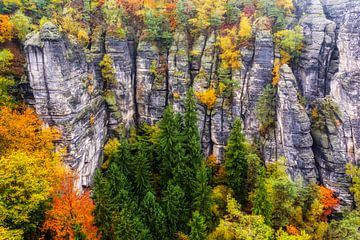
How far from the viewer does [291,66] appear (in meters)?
42.3

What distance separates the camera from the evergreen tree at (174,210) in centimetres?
3234

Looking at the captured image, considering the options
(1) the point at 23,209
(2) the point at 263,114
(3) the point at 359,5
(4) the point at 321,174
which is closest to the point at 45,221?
(1) the point at 23,209

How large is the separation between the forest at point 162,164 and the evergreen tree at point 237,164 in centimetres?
13

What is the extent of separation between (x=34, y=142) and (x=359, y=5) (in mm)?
41203

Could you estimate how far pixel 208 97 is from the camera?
42.0 m

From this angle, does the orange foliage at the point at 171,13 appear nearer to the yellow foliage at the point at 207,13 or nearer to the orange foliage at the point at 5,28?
the yellow foliage at the point at 207,13

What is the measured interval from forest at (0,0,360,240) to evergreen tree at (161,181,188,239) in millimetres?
110

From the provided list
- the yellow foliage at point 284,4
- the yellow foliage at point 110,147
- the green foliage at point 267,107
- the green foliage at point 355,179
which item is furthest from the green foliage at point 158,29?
the green foliage at point 355,179

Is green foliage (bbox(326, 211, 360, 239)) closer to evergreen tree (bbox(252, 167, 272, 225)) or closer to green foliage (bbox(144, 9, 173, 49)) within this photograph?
evergreen tree (bbox(252, 167, 272, 225))

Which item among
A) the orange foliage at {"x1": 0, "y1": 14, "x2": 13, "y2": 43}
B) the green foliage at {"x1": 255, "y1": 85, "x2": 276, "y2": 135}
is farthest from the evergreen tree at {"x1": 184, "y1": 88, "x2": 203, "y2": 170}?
the orange foliage at {"x1": 0, "y1": 14, "x2": 13, "y2": 43}

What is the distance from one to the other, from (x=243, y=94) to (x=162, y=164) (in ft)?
48.3

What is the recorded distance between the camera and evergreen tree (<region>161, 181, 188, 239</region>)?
32.3 m

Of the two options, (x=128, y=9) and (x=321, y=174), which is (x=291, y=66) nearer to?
(x=321, y=174)

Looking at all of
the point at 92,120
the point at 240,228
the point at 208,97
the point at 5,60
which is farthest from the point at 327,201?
the point at 5,60
